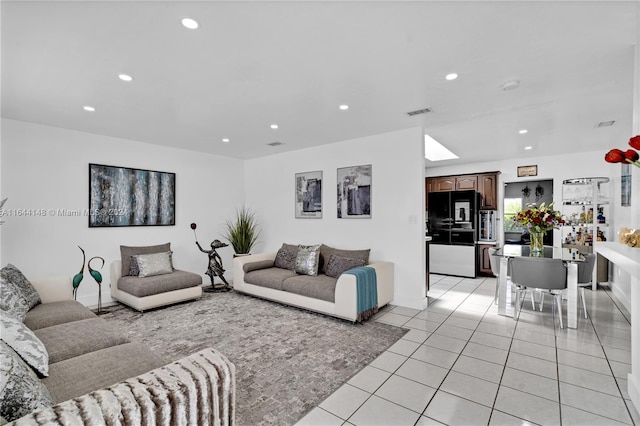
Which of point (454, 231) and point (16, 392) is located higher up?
point (454, 231)

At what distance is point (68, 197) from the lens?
4297mm

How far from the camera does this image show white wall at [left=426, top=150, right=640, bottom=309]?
482cm

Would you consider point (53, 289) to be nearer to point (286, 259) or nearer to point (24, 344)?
point (24, 344)

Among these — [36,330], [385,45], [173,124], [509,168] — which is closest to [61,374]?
[36,330]

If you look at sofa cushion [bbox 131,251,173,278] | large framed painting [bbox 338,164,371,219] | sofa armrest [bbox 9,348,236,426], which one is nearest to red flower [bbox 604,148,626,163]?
sofa armrest [bbox 9,348,236,426]

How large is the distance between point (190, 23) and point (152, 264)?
3618 millimetres

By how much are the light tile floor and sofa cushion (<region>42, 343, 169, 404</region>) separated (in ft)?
3.67

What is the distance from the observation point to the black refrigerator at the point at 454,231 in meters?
6.45

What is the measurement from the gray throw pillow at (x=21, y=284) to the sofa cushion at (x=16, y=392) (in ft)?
6.91

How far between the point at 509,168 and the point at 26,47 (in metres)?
7.83

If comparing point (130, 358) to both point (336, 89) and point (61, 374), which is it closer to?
point (61, 374)

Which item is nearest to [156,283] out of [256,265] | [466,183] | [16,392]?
[256,265]

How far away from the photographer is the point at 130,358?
1.88m

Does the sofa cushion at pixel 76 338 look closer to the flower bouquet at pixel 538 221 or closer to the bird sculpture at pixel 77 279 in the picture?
the bird sculpture at pixel 77 279
